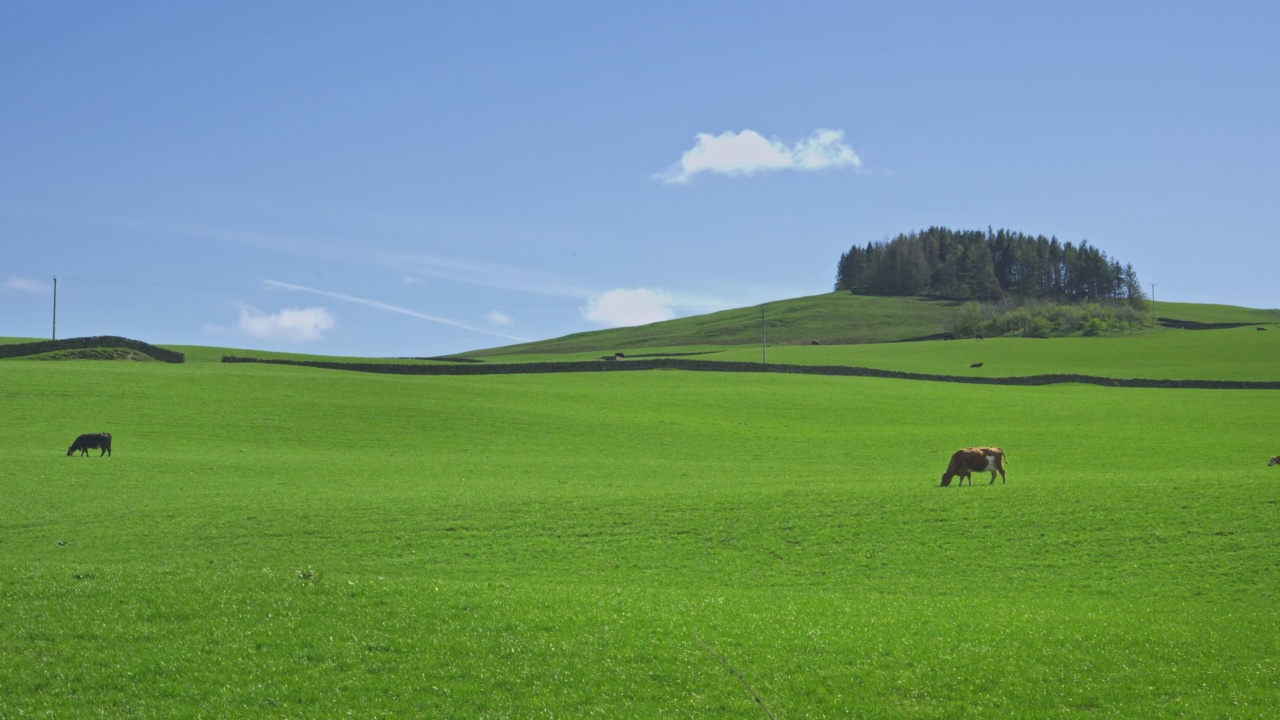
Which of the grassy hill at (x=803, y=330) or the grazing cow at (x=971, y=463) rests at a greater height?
the grassy hill at (x=803, y=330)

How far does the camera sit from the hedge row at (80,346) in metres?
73.8

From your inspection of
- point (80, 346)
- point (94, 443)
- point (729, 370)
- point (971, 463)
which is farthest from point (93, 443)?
point (729, 370)

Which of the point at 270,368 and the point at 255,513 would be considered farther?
the point at 270,368

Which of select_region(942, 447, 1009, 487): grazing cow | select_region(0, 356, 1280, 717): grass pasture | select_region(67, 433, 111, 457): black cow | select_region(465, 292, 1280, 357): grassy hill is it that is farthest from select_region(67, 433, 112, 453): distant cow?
select_region(465, 292, 1280, 357): grassy hill

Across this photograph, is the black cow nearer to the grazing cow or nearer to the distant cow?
the distant cow

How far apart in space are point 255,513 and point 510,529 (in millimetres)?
7034

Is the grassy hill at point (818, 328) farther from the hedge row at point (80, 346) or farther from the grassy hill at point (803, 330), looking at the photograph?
the hedge row at point (80, 346)

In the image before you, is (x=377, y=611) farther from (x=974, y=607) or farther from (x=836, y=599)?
(x=974, y=607)

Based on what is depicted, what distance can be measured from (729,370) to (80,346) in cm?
5049

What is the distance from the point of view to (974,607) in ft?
51.4

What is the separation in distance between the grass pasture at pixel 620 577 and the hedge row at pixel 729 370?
2957 centimetres

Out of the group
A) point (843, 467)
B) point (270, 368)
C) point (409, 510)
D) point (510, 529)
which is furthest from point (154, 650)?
point (270, 368)

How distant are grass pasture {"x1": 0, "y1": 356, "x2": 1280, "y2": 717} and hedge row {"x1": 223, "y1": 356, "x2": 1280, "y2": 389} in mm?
29570

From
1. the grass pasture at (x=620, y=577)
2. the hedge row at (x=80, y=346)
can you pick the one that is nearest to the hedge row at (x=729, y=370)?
the hedge row at (x=80, y=346)
